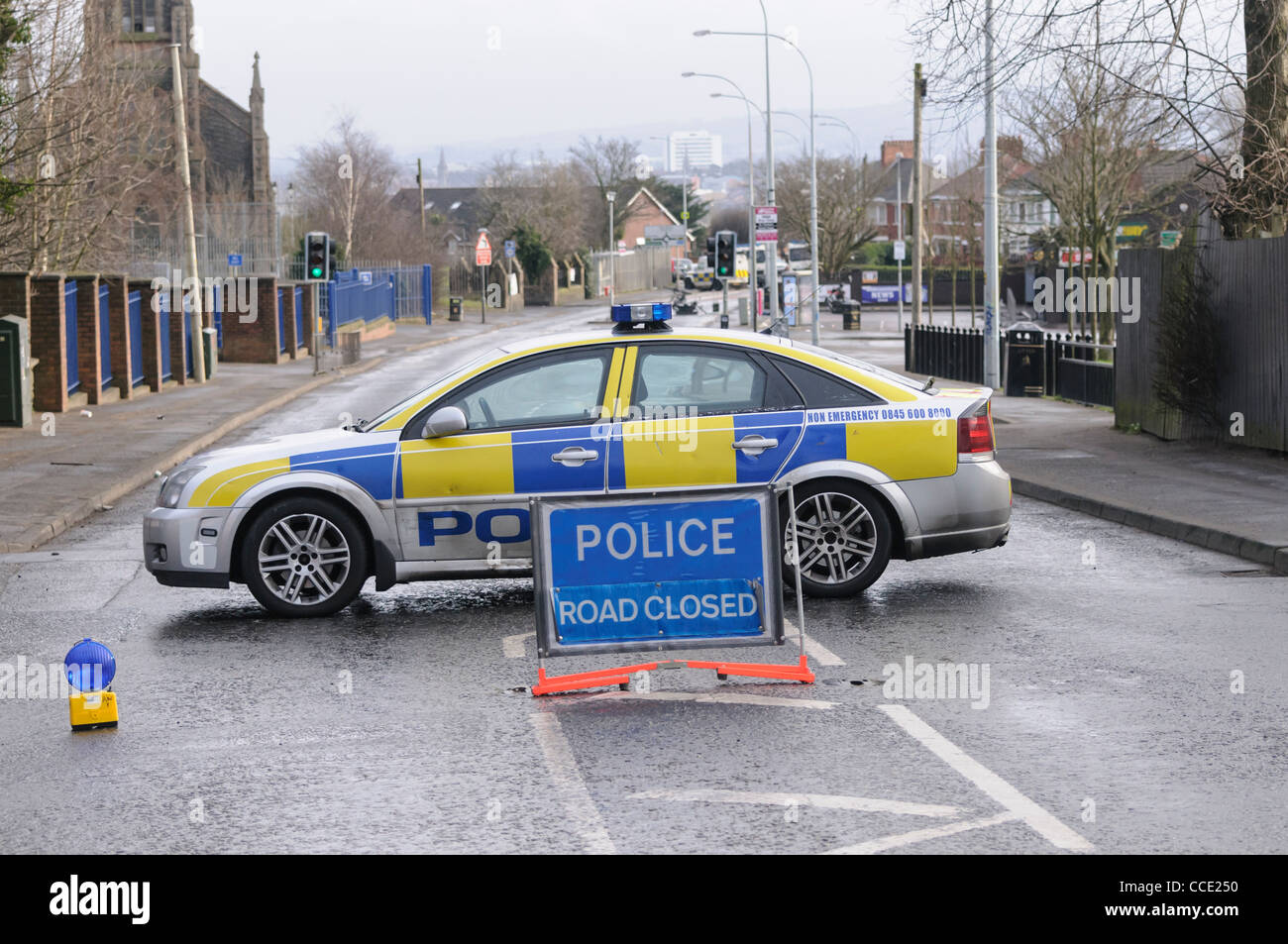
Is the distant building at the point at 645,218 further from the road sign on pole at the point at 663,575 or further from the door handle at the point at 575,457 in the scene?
the road sign on pole at the point at 663,575

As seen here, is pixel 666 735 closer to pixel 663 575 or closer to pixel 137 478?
pixel 663 575

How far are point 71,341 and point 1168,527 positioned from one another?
20020 mm

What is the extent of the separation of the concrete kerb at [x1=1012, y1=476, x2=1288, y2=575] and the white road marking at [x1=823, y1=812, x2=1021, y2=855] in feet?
20.2

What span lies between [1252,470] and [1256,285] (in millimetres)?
2255

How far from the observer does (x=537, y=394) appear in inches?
364

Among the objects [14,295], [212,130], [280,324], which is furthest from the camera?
[212,130]

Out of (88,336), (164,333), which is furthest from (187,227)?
(88,336)

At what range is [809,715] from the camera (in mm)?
6867

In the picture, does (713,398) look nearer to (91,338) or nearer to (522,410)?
(522,410)

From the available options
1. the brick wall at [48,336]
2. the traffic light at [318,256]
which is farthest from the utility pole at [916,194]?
the brick wall at [48,336]

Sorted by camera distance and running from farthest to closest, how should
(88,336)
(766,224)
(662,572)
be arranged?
(766,224)
(88,336)
(662,572)

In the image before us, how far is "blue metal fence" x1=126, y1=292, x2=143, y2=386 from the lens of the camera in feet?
97.6

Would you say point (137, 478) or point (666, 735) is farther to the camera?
point (137, 478)

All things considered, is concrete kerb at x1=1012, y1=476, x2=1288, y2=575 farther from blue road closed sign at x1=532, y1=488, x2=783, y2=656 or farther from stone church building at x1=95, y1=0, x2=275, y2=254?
stone church building at x1=95, y1=0, x2=275, y2=254
